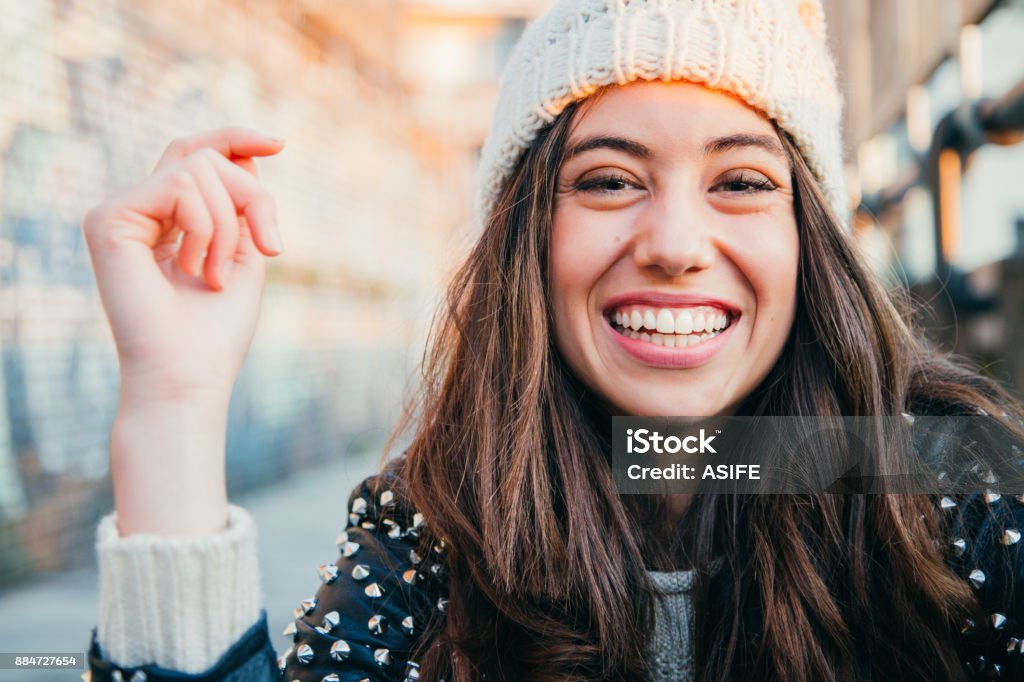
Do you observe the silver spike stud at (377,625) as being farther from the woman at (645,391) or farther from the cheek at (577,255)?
the cheek at (577,255)

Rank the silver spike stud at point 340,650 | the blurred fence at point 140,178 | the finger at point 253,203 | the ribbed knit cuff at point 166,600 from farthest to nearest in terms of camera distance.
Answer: the blurred fence at point 140,178, the silver spike stud at point 340,650, the finger at point 253,203, the ribbed knit cuff at point 166,600

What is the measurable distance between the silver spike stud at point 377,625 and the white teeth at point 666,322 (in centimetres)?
74

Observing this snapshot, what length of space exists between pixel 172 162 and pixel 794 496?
49.3 inches

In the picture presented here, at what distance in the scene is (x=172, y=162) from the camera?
4.12 ft

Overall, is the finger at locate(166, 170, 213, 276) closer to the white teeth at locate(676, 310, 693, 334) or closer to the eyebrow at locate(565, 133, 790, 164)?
the eyebrow at locate(565, 133, 790, 164)

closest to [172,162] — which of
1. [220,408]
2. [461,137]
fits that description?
[220,408]

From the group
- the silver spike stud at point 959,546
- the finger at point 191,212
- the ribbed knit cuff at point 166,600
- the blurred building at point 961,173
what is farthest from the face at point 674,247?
the blurred building at point 961,173

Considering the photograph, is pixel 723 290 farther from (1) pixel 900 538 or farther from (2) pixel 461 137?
(2) pixel 461 137

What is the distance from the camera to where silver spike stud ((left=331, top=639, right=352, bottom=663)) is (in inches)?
55.4

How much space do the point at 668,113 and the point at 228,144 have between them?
2.54ft

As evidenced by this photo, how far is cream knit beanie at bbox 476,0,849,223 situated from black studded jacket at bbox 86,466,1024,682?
68cm

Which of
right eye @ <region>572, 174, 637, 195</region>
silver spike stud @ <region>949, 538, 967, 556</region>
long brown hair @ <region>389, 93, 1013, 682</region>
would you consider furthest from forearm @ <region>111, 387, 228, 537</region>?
silver spike stud @ <region>949, 538, 967, 556</region>

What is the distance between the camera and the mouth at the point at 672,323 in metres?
1.50

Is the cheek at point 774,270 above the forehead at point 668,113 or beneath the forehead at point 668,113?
beneath
